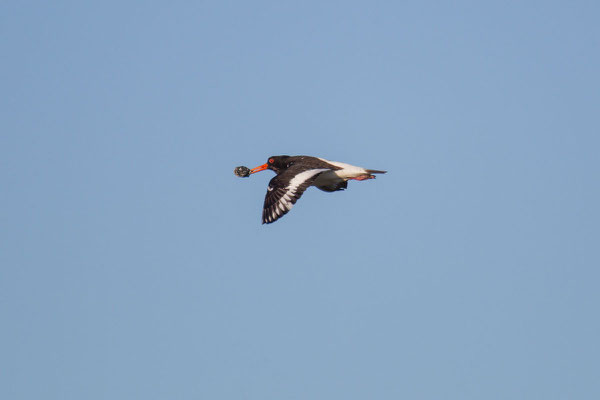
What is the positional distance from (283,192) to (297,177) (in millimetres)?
788

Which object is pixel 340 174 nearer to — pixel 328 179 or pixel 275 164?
pixel 328 179

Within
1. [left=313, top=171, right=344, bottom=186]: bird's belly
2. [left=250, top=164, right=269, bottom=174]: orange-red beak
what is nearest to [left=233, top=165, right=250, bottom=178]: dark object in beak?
[left=250, top=164, right=269, bottom=174]: orange-red beak

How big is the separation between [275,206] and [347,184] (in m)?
3.66

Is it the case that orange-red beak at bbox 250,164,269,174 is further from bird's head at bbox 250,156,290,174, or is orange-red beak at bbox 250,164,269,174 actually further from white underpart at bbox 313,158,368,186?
white underpart at bbox 313,158,368,186

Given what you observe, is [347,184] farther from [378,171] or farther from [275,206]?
[275,206]

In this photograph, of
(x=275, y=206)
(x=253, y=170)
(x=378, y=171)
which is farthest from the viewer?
(x=253, y=170)

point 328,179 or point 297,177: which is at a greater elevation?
point 328,179

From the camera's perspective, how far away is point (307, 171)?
26.4 meters

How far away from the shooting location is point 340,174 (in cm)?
2742

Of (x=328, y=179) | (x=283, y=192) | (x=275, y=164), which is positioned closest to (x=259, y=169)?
(x=275, y=164)

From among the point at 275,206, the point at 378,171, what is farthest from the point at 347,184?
the point at 275,206

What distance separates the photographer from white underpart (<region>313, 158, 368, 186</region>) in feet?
89.6

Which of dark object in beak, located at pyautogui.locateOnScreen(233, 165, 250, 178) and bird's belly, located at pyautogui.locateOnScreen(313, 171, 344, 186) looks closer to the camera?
bird's belly, located at pyautogui.locateOnScreen(313, 171, 344, 186)

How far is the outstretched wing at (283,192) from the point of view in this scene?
24.8 meters
